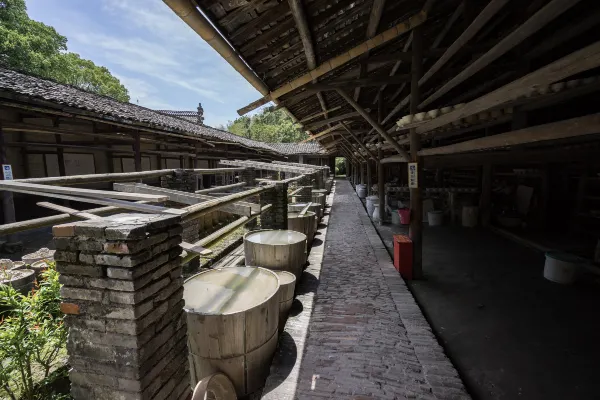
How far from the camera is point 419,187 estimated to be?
5082mm

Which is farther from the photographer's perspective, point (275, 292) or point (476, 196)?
point (476, 196)

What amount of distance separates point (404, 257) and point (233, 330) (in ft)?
12.2

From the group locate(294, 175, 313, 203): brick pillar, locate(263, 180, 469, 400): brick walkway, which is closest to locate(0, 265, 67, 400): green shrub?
locate(263, 180, 469, 400): brick walkway

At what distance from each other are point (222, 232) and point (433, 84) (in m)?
5.69

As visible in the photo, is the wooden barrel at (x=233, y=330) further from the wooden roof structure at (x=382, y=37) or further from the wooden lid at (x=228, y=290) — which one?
the wooden roof structure at (x=382, y=37)

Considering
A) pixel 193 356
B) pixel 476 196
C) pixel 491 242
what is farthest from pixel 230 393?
pixel 476 196

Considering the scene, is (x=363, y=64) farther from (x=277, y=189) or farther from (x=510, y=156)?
(x=510, y=156)

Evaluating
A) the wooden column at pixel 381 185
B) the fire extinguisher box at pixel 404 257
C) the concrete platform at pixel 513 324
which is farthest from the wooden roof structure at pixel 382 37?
the wooden column at pixel 381 185

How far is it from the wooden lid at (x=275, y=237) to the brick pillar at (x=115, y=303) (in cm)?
275

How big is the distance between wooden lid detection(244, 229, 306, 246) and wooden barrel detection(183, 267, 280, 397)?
58.9 inches

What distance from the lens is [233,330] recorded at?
2.44 metres

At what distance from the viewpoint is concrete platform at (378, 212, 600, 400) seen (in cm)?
285

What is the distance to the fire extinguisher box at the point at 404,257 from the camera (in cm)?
507

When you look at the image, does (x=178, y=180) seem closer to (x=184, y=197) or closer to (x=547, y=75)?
(x=184, y=197)
